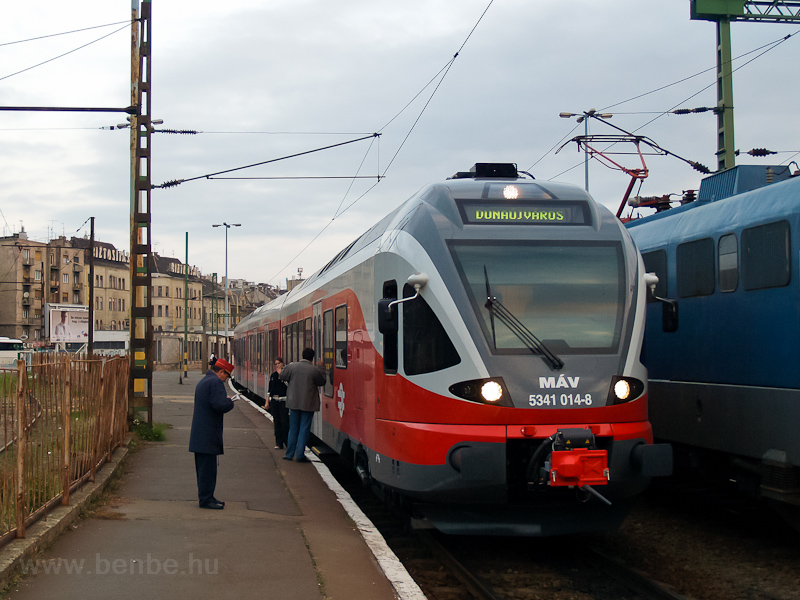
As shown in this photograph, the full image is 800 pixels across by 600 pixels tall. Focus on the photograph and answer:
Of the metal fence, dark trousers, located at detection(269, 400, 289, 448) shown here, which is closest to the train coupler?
the metal fence

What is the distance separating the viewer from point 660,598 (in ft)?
22.4

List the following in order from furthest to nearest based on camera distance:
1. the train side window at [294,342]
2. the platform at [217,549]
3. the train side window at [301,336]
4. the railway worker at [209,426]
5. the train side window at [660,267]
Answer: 1. the train side window at [294,342]
2. the train side window at [301,336]
3. the train side window at [660,267]
4. the railway worker at [209,426]
5. the platform at [217,549]

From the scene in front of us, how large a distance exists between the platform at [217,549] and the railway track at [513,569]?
0.60 meters

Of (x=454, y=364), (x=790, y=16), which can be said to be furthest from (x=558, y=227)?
(x=790, y=16)

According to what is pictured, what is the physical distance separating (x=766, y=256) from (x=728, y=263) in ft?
2.45

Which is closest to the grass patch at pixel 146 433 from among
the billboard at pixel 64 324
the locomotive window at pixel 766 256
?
the locomotive window at pixel 766 256

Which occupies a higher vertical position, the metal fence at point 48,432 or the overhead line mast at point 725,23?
the overhead line mast at point 725,23

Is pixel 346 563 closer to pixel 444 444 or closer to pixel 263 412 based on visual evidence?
pixel 444 444

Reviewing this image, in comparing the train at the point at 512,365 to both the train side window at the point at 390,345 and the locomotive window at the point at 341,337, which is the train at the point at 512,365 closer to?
the train side window at the point at 390,345

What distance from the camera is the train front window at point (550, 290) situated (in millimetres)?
7625

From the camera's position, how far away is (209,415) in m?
9.38

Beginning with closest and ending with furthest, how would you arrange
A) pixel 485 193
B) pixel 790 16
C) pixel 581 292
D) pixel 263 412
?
pixel 581 292, pixel 485 193, pixel 790 16, pixel 263 412

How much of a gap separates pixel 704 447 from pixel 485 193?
3.76m

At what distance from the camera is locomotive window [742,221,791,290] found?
8.15 metres
